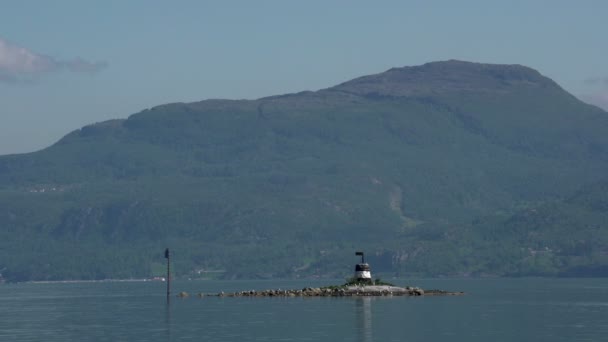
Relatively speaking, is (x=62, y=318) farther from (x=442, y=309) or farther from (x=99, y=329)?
(x=442, y=309)

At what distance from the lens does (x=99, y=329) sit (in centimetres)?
16638

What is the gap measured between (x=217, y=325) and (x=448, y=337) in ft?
99.4

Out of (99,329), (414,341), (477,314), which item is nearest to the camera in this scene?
(414,341)

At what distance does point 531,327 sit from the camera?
536 feet

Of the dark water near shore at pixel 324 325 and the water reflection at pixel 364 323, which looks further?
the dark water near shore at pixel 324 325

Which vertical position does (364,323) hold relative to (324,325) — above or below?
above

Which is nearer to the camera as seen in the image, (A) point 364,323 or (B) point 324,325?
(B) point 324,325

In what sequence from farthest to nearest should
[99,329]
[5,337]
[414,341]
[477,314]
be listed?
[477,314] < [99,329] < [5,337] < [414,341]

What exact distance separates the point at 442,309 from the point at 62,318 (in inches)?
1912

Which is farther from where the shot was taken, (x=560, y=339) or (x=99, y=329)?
(x=99, y=329)

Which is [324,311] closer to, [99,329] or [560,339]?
[99,329]

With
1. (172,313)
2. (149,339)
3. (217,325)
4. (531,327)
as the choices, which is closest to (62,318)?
(172,313)

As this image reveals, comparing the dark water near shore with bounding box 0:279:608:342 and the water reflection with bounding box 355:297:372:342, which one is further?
the dark water near shore with bounding box 0:279:608:342

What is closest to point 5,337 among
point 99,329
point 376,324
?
point 99,329
